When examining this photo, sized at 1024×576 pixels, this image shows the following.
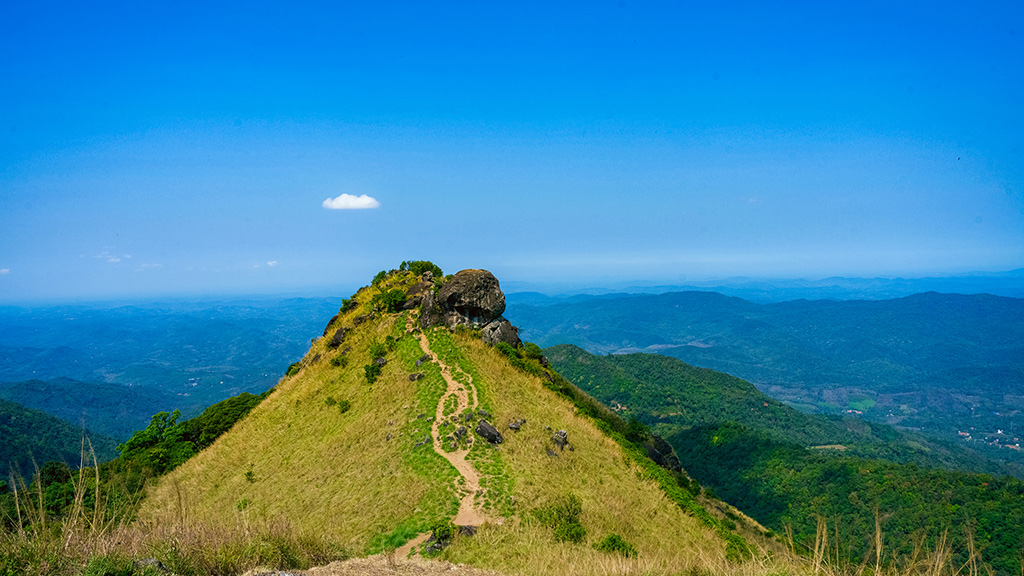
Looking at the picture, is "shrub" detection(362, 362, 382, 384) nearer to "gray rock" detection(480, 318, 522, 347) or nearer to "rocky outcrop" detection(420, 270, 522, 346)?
"rocky outcrop" detection(420, 270, 522, 346)

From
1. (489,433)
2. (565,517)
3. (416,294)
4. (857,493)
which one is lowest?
(857,493)

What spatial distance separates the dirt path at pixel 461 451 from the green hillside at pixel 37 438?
415 feet

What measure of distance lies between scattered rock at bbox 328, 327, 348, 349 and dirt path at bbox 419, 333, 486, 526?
8.03 m

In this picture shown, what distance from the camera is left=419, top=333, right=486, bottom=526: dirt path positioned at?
16984mm

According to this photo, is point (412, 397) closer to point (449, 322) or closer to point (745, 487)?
point (449, 322)

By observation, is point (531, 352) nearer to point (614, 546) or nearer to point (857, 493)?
point (614, 546)

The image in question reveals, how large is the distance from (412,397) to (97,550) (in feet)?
58.2

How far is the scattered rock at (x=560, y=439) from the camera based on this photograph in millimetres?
22641

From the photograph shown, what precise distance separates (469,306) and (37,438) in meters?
160

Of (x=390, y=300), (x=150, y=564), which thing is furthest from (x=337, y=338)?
(x=150, y=564)

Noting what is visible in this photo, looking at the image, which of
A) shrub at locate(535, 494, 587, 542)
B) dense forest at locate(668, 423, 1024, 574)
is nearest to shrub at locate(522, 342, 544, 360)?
shrub at locate(535, 494, 587, 542)

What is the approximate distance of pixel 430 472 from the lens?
63.4 feet

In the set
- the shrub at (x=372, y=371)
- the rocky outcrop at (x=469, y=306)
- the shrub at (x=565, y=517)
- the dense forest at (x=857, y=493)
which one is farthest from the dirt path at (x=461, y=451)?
the dense forest at (x=857, y=493)

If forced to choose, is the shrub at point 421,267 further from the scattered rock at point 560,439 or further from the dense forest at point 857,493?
the dense forest at point 857,493
